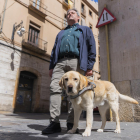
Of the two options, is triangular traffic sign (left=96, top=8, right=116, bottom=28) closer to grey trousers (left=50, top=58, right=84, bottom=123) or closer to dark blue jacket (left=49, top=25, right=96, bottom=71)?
dark blue jacket (left=49, top=25, right=96, bottom=71)

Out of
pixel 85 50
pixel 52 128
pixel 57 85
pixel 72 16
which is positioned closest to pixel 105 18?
pixel 72 16

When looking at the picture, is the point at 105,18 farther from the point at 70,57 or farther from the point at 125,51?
the point at 70,57

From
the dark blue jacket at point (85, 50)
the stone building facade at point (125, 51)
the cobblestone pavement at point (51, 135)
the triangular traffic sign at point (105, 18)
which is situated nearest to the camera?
the cobblestone pavement at point (51, 135)

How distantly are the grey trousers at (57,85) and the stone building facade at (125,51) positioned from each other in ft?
9.53

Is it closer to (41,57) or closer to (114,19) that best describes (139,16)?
(114,19)

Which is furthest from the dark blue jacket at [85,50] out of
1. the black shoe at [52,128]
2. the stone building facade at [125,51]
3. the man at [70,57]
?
the stone building facade at [125,51]

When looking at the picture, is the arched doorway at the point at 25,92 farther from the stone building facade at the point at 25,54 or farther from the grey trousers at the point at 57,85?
the grey trousers at the point at 57,85

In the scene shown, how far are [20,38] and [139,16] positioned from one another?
938 cm

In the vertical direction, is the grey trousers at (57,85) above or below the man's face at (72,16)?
below

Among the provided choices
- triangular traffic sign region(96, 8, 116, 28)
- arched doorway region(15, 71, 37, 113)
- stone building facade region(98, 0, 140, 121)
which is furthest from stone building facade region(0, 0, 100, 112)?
stone building facade region(98, 0, 140, 121)

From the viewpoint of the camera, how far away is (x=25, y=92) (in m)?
12.4

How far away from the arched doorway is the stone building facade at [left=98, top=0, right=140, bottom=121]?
834 cm

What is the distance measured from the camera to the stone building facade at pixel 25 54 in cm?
1062

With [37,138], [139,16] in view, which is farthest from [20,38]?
[37,138]
